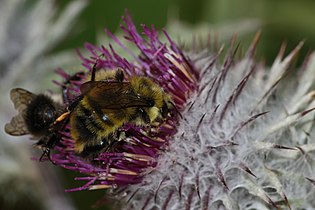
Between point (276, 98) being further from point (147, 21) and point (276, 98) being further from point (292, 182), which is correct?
point (147, 21)

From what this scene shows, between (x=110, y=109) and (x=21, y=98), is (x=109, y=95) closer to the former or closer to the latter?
(x=110, y=109)

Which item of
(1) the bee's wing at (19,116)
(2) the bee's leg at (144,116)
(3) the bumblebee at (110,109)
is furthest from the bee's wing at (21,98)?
(2) the bee's leg at (144,116)

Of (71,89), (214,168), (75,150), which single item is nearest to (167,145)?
(214,168)

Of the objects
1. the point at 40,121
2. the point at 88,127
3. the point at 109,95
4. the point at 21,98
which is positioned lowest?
the point at 88,127

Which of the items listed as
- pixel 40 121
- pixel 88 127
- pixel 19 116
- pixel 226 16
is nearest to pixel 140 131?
pixel 88 127

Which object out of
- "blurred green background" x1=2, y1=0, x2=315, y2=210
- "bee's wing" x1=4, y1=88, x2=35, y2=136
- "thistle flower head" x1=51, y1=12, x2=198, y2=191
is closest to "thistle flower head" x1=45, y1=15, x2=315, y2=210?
"thistle flower head" x1=51, y1=12, x2=198, y2=191

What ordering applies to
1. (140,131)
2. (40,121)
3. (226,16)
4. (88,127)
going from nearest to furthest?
(88,127) < (140,131) < (40,121) < (226,16)

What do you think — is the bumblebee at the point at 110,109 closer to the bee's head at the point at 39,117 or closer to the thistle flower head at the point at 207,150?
the thistle flower head at the point at 207,150
